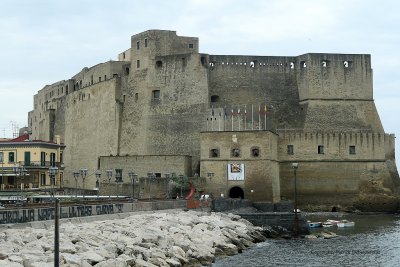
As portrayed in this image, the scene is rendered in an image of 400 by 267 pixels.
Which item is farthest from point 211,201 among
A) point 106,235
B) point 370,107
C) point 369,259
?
point 370,107

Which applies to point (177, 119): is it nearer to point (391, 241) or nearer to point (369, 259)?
point (391, 241)

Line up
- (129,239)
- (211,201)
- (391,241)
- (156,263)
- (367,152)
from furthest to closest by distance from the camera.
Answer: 1. (367,152)
2. (211,201)
3. (391,241)
4. (129,239)
5. (156,263)

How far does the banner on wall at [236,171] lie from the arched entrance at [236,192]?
66 cm

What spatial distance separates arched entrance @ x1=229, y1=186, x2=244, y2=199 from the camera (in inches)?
1625

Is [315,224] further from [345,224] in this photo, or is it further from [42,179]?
[42,179]

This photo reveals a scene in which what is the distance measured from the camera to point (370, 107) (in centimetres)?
4709

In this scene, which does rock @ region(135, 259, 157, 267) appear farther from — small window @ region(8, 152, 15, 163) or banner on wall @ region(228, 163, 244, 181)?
small window @ region(8, 152, 15, 163)

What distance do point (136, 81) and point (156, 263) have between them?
31507mm

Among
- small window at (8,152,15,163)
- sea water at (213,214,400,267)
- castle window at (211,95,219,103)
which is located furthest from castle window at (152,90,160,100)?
sea water at (213,214,400,267)

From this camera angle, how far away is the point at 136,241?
1903 centimetres

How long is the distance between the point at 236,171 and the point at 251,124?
222 inches

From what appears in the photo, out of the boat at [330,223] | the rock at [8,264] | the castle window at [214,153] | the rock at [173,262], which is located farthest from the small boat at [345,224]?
the rock at [8,264]

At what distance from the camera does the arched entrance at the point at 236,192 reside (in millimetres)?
41281

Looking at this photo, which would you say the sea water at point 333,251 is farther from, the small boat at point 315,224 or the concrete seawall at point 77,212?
the concrete seawall at point 77,212
